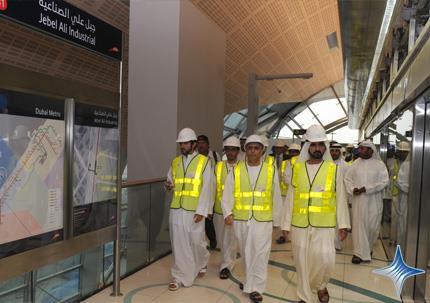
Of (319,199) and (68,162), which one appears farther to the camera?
(319,199)

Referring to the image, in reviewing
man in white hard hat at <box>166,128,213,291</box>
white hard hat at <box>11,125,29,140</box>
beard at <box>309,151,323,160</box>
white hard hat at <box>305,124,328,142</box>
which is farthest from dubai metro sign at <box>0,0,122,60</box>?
beard at <box>309,151,323,160</box>

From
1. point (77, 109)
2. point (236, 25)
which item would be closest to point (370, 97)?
point (236, 25)

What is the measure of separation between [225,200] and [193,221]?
1.87 ft

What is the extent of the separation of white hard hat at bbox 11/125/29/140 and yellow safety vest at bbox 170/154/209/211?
2068 millimetres

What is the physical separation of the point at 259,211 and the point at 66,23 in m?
2.56

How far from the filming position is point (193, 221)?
473 centimetres

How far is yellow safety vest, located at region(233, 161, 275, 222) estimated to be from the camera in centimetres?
423

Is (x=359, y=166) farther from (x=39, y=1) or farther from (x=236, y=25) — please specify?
(x=236, y=25)

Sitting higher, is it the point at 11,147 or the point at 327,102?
the point at 327,102

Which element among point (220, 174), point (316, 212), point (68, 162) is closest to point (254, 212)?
point (316, 212)

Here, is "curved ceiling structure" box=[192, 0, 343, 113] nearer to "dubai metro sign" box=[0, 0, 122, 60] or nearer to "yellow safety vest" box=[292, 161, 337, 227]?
"dubai metro sign" box=[0, 0, 122, 60]

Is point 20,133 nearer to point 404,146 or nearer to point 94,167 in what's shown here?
point 94,167

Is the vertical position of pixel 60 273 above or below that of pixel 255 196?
below

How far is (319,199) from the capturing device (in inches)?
156
